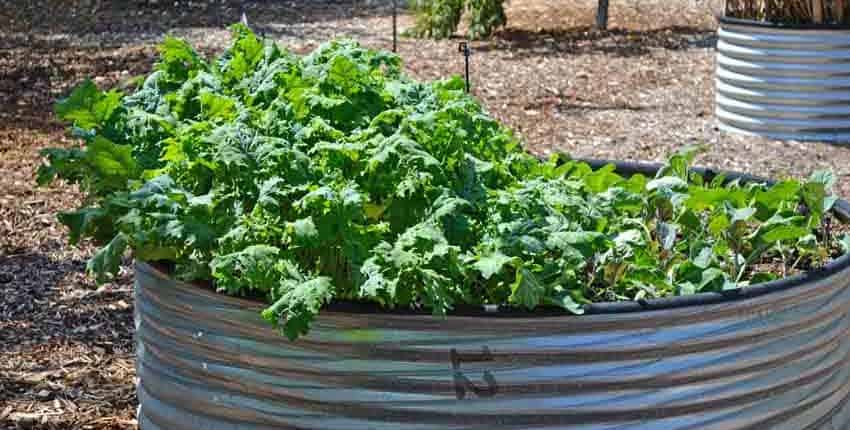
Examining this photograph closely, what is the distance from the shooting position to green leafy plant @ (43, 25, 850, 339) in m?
2.54

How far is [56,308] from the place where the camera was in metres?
5.20

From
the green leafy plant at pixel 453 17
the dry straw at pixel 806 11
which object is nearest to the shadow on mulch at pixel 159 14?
the green leafy plant at pixel 453 17

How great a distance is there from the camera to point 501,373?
2459mm

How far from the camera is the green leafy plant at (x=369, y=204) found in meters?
2.54

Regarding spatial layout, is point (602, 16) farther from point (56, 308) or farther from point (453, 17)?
point (56, 308)

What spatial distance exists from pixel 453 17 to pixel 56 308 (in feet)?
23.4

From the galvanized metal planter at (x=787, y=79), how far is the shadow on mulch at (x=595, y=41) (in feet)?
9.53

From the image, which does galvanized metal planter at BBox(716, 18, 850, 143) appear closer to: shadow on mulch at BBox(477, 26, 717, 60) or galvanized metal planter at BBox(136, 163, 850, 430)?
shadow on mulch at BBox(477, 26, 717, 60)

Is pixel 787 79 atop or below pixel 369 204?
below

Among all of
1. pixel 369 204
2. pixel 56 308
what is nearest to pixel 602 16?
pixel 56 308

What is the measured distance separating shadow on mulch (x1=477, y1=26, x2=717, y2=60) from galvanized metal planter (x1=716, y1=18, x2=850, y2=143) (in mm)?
2906

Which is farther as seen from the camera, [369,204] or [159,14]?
[159,14]

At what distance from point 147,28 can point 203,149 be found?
992cm

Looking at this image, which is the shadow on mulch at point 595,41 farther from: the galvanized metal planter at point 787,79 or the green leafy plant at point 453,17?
the galvanized metal planter at point 787,79
